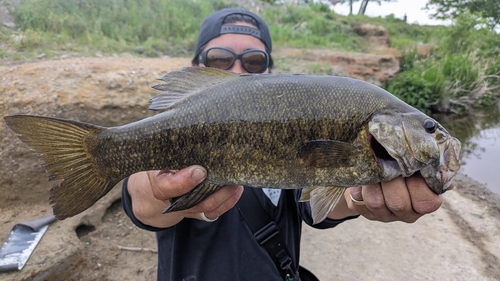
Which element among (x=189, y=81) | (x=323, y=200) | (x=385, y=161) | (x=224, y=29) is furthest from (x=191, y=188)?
(x=224, y=29)

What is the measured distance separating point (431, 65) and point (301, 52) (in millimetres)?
5578

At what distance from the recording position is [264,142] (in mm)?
1589

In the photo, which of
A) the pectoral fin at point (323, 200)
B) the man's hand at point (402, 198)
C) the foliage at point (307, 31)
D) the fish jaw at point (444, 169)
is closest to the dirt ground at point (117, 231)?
the man's hand at point (402, 198)

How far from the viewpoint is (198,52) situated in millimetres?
3736

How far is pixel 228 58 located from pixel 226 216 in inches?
70.6

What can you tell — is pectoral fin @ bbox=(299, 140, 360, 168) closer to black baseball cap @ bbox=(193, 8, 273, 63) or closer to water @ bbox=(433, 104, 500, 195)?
black baseball cap @ bbox=(193, 8, 273, 63)

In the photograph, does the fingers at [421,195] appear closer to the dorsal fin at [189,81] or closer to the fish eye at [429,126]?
the fish eye at [429,126]

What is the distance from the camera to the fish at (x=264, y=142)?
157 centimetres

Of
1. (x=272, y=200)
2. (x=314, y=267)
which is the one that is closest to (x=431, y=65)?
(x=314, y=267)

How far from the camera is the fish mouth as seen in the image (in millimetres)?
1583

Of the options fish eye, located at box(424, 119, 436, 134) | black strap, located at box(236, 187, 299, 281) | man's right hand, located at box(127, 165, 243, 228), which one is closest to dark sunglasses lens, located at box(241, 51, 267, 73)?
black strap, located at box(236, 187, 299, 281)

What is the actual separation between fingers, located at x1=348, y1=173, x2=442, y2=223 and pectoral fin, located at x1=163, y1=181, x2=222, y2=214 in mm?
844

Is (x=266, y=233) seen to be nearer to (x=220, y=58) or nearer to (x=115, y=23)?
(x=220, y=58)

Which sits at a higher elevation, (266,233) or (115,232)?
(266,233)
